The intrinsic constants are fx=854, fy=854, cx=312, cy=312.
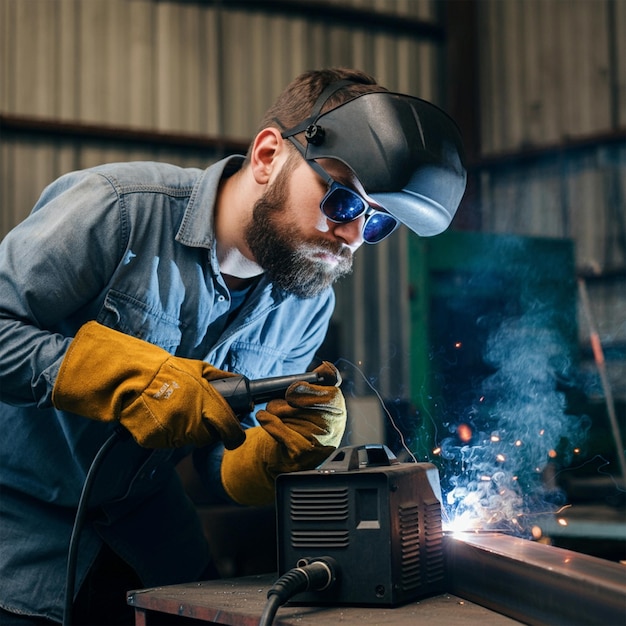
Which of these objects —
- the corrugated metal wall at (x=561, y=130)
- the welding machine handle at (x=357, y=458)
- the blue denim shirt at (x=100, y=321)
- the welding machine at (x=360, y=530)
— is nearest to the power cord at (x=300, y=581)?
the welding machine at (x=360, y=530)

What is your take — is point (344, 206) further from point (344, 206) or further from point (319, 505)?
point (319, 505)

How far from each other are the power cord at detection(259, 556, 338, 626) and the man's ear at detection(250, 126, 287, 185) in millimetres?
708

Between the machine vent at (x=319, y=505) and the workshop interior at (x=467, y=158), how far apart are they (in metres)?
0.62

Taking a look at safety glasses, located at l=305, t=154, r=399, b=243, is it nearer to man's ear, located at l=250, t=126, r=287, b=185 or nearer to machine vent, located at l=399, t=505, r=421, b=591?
man's ear, located at l=250, t=126, r=287, b=185

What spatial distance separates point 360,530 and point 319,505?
74 millimetres

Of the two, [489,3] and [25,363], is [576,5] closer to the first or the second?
[489,3]

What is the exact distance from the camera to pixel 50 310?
140 centimetres

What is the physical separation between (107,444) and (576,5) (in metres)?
6.22

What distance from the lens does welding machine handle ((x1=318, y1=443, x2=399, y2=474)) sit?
4.37 ft

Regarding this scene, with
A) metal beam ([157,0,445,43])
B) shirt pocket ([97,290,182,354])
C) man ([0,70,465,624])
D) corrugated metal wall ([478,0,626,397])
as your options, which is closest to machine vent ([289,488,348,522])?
man ([0,70,465,624])

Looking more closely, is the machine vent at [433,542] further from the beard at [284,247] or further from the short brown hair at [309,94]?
the short brown hair at [309,94]

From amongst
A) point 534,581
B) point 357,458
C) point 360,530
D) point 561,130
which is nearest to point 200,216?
point 357,458

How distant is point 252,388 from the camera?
1.35 meters

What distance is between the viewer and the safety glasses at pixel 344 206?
1446 millimetres
